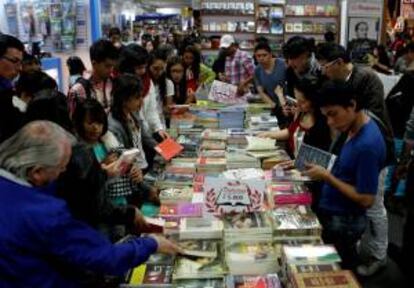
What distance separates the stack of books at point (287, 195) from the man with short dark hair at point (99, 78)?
1274 mm

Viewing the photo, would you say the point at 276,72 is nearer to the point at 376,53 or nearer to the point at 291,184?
the point at 291,184

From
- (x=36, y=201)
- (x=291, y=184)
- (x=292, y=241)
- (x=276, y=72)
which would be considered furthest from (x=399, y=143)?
(x=36, y=201)

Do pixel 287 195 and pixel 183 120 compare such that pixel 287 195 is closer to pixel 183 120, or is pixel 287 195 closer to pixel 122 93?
pixel 122 93

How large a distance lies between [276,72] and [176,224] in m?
3.12

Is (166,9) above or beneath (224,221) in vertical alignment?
above

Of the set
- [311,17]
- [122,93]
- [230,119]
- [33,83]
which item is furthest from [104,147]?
[311,17]

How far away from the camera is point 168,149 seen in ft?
11.1

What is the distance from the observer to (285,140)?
3.69 m

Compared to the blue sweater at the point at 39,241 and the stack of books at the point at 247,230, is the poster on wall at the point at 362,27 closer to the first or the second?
the stack of books at the point at 247,230

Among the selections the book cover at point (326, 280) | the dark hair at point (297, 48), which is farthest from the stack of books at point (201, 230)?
the dark hair at point (297, 48)

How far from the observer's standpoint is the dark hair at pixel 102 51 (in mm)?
3137

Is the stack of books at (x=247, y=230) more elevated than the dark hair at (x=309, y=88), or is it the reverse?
the dark hair at (x=309, y=88)

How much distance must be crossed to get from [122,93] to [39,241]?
1.58 m

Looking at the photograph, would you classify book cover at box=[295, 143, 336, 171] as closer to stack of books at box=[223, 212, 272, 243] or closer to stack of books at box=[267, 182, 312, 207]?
stack of books at box=[267, 182, 312, 207]
